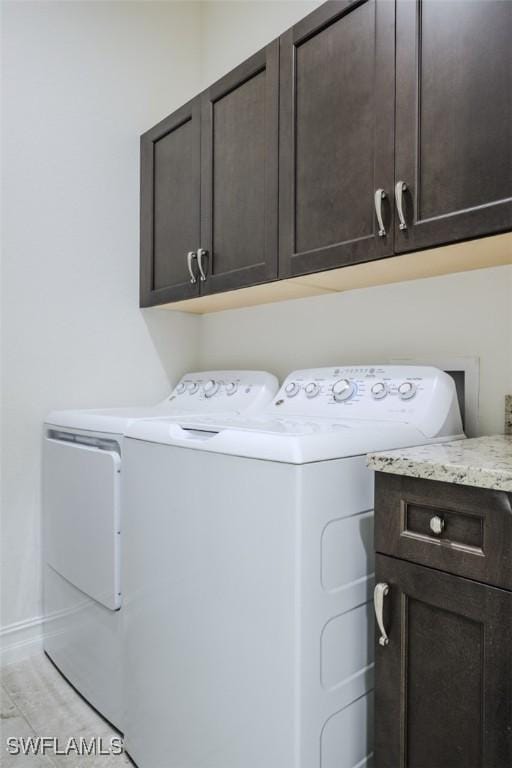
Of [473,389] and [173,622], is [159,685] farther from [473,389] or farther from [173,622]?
[473,389]

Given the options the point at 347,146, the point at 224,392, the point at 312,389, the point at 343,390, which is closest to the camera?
the point at 347,146

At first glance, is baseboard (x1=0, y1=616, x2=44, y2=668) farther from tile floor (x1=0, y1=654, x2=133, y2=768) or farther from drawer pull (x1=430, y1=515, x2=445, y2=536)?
drawer pull (x1=430, y1=515, x2=445, y2=536)

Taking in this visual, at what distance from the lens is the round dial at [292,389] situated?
1.76 m

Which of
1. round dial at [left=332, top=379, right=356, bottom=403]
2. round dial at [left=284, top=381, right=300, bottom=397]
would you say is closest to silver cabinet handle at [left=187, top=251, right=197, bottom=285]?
round dial at [left=284, top=381, right=300, bottom=397]

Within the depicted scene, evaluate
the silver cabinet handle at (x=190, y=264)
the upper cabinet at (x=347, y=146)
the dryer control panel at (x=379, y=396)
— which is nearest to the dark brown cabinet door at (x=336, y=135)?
the upper cabinet at (x=347, y=146)

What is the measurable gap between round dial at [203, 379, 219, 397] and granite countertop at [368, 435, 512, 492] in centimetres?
117

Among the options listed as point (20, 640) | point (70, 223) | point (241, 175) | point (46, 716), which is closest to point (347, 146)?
point (241, 175)

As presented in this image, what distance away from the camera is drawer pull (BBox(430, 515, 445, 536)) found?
928 millimetres

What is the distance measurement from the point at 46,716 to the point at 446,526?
4.73 ft

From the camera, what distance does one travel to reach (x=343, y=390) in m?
1.60

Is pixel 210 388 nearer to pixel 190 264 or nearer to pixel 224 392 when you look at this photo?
pixel 224 392

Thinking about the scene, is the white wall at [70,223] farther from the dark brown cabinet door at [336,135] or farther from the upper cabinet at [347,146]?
the dark brown cabinet door at [336,135]

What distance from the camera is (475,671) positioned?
2.93ft

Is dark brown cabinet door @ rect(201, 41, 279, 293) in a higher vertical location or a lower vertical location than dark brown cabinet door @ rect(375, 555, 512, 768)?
higher
